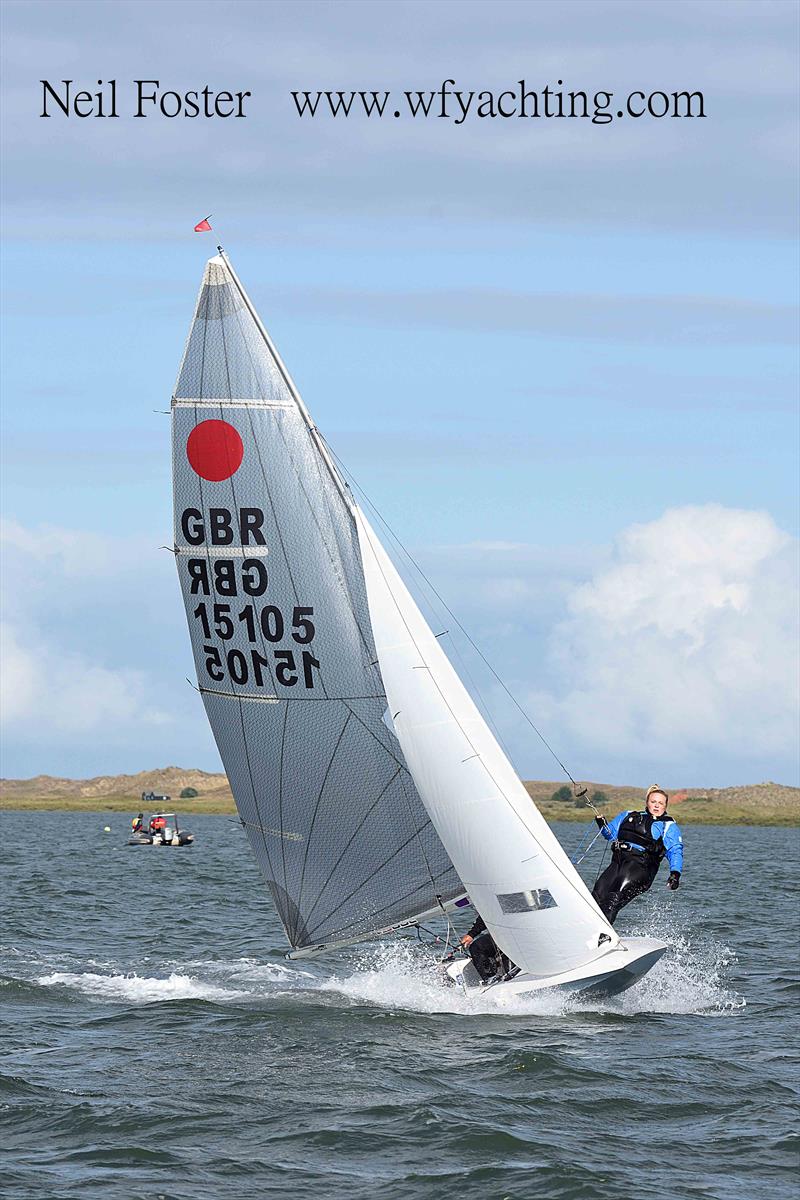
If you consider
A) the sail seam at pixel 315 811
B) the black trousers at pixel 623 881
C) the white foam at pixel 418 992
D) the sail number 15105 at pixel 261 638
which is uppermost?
the sail number 15105 at pixel 261 638

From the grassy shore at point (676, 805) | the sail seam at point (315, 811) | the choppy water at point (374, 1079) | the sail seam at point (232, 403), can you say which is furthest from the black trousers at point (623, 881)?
the grassy shore at point (676, 805)

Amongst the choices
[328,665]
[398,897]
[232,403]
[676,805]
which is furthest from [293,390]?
[676,805]

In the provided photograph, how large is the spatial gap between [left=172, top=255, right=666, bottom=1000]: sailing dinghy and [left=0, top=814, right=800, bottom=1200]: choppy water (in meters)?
1.59

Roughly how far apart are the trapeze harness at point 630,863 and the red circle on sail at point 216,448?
7382 millimetres

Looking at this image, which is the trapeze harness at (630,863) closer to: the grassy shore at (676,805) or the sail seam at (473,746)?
the sail seam at (473,746)

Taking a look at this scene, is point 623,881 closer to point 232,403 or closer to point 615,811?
point 232,403

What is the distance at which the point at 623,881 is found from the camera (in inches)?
885

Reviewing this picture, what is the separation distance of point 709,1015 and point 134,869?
3898cm

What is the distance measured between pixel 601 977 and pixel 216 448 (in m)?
8.49

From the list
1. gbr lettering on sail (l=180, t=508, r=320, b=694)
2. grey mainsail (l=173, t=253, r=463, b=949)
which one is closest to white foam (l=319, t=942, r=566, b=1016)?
grey mainsail (l=173, t=253, r=463, b=949)

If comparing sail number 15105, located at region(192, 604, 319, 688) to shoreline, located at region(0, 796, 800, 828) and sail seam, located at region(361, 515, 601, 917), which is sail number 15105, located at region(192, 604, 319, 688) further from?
shoreline, located at region(0, 796, 800, 828)

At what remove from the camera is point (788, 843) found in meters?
107

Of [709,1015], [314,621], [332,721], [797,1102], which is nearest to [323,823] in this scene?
[332,721]

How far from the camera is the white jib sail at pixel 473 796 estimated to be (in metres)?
20.9
